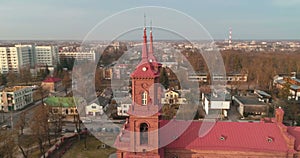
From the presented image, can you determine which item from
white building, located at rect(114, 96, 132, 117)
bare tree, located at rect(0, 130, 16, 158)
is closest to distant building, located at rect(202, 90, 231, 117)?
white building, located at rect(114, 96, 132, 117)

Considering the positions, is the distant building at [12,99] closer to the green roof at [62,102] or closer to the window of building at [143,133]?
the green roof at [62,102]

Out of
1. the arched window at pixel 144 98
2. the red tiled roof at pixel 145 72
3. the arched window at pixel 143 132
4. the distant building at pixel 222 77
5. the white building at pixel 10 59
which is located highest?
the white building at pixel 10 59

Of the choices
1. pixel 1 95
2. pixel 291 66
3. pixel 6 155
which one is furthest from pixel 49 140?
pixel 291 66

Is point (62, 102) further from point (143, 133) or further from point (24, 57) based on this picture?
point (24, 57)

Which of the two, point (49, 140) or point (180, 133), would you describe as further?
point (49, 140)

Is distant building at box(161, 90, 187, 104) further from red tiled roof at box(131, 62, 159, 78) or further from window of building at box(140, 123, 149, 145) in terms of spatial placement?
red tiled roof at box(131, 62, 159, 78)

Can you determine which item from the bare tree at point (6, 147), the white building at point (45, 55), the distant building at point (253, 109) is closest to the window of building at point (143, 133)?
the bare tree at point (6, 147)

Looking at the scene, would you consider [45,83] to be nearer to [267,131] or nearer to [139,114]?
[139,114]

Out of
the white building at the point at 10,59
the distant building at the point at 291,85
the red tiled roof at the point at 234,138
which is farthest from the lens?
the white building at the point at 10,59
